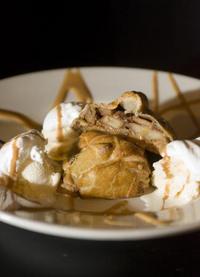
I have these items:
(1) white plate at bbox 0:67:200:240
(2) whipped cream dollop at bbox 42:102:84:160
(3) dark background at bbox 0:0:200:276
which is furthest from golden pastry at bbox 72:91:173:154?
(3) dark background at bbox 0:0:200:276

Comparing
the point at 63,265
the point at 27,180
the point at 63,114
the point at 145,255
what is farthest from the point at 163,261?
the point at 63,114

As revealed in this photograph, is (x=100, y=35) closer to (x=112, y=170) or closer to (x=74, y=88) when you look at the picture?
(x=74, y=88)

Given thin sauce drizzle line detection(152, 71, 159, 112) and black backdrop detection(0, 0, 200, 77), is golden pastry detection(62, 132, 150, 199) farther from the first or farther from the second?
black backdrop detection(0, 0, 200, 77)

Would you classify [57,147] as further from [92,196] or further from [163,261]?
[163,261]

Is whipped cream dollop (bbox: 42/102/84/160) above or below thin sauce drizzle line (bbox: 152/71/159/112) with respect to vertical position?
below

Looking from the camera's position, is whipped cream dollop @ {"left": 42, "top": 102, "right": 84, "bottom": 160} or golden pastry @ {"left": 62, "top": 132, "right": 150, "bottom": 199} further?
whipped cream dollop @ {"left": 42, "top": 102, "right": 84, "bottom": 160}

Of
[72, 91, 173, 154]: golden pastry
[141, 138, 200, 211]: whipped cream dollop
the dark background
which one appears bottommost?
[141, 138, 200, 211]: whipped cream dollop

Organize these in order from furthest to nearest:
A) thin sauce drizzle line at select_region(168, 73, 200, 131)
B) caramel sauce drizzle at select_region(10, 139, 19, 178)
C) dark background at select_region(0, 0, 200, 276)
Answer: dark background at select_region(0, 0, 200, 276) → thin sauce drizzle line at select_region(168, 73, 200, 131) → caramel sauce drizzle at select_region(10, 139, 19, 178)

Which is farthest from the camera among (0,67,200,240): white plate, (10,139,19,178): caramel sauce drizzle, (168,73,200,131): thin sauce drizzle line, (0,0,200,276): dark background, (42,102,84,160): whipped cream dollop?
(0,0,200,276): dark background
